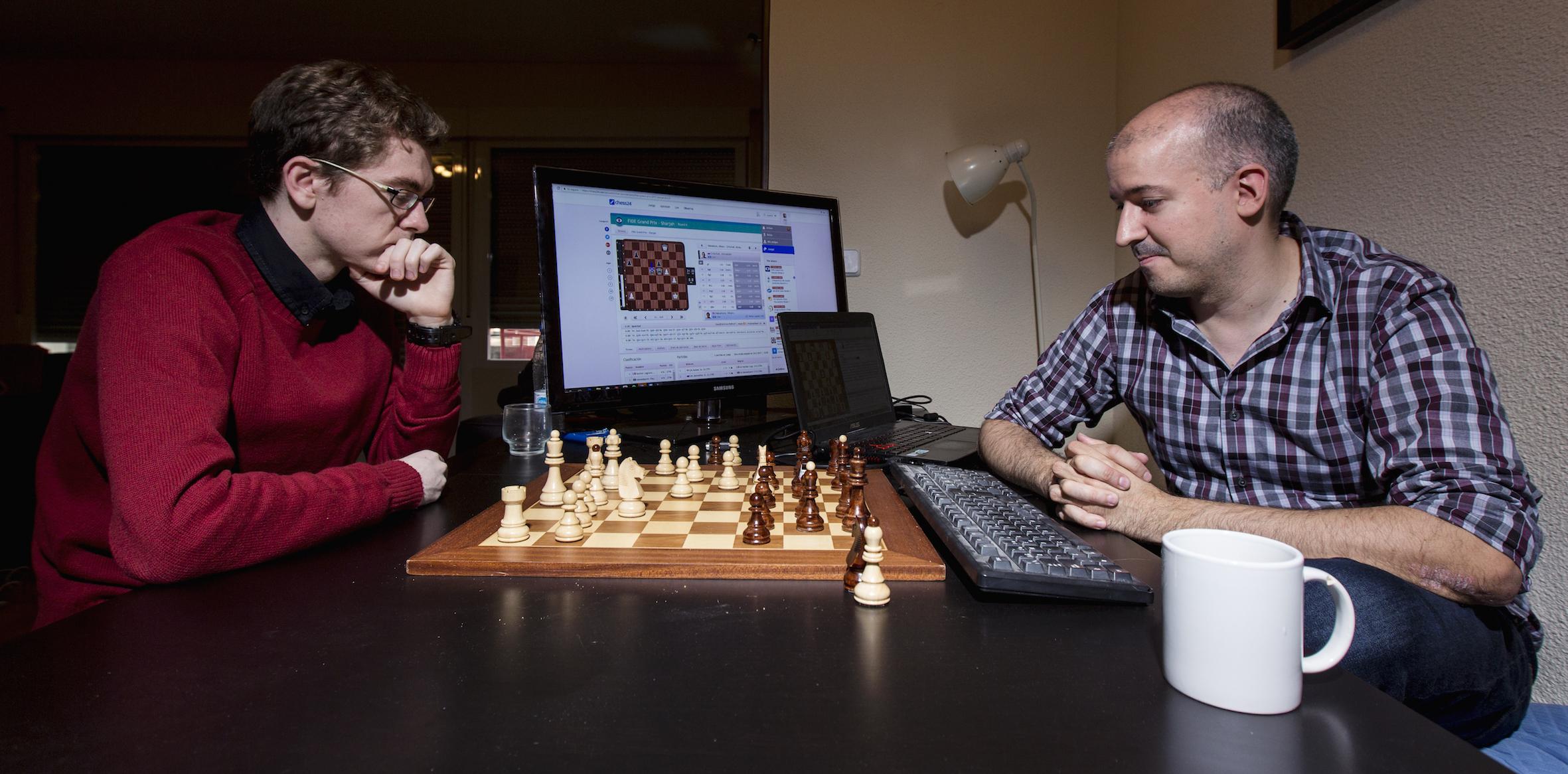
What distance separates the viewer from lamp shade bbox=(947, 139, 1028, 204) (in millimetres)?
2076

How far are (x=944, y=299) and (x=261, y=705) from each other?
2.12 meters

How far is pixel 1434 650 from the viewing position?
78cm

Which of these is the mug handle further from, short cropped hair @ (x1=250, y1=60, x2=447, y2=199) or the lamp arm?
the lamp arm

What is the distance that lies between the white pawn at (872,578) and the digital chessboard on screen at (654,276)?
3.21 feet

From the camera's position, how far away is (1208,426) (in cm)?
128

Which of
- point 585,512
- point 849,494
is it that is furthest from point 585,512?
point 849,494

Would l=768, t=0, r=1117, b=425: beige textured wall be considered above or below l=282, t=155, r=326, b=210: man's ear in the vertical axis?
above

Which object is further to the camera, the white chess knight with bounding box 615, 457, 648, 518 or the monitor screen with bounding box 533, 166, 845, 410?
the monitor screen with bounding box 533, 166, 845, 410

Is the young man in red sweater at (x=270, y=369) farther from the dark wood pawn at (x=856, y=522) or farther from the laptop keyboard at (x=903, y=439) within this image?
the laptop keyboard at (x=903, y=439)

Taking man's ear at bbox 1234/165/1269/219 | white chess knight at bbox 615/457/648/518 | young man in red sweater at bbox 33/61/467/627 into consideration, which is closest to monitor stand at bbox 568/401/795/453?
young man in red sweater at bbox 33/61/467/627

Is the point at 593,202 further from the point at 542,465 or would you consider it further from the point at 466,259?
the point at 466,259

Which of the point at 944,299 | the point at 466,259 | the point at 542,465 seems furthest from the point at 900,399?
the point at 466,259

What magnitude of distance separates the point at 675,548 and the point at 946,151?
6.15 feet

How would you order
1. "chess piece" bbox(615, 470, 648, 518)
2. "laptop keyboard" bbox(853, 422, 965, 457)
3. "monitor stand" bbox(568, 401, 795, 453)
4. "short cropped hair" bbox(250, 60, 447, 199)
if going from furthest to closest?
"monitor stand" bbox(568, 401, 795, 453), "laptop keyboard" bbox(853, 422, 965, 457), "short cropped hair" bbox(250, 60, 447, 199), "chess piece" bbox(615, 470, 648, 518)
